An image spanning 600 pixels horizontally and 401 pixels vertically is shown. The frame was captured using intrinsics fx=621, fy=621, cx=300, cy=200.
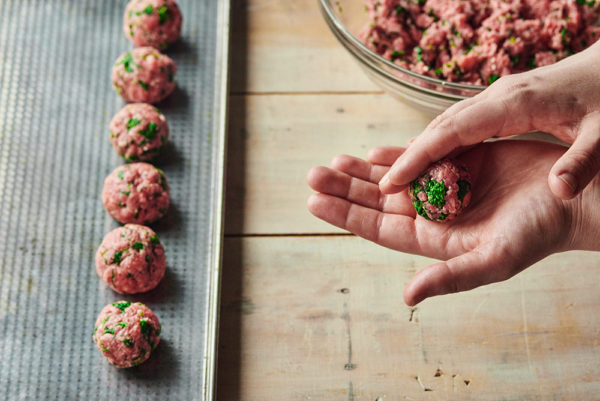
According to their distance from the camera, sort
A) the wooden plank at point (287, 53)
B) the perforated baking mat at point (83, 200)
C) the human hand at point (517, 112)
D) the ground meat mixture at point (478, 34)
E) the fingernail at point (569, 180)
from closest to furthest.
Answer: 1. the fingernail at point (569, 180)
2. the human hand at point (517, 112)
3. the perforated baking mat at point (83, 200)
4. the ground meat mixture at point (478, 34)
5. the wooden plank at point (287, 53)

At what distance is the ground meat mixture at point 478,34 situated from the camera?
1312 mm

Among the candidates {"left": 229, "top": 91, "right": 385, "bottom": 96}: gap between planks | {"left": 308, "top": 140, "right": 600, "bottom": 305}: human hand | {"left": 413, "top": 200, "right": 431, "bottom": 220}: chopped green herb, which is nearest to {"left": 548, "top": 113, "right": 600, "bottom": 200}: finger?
{"left": 308, "top": 140, "right": 600, "bottom": 305}: human hand

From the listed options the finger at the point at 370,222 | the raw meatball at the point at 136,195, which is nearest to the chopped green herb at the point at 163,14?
the raw meatball at the point at 136,195

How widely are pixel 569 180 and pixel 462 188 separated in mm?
207

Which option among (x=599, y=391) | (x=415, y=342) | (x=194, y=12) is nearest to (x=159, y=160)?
(x=194, y=12)

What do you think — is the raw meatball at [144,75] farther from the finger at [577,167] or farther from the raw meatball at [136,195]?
the finger at [577,167]

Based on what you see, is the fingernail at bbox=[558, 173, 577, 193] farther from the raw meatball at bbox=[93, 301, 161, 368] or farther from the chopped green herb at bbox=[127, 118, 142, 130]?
the chopped green herb at bbox=[127, 118, 142, 130]

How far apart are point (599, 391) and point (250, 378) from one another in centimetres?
68

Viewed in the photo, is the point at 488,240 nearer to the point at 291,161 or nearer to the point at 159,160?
the point at 291,161

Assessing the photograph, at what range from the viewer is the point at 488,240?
1054mm

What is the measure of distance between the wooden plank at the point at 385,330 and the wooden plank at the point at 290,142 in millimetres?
64

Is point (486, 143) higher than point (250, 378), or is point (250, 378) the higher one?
point (486, 143)

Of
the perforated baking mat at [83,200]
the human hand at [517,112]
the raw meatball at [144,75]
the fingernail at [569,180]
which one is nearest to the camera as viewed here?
the fingernail at [569,180]

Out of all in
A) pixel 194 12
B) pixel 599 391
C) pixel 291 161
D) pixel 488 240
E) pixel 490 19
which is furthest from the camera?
pixel 194 12
